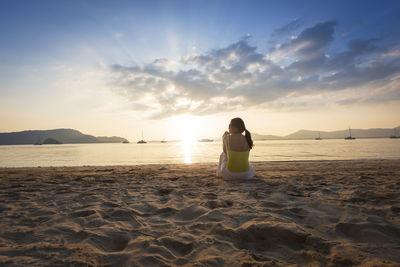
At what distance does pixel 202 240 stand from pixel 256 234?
650mm

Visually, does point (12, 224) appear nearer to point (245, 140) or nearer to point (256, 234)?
point (256, 234)

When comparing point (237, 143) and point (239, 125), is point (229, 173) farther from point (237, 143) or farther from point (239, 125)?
point (239, 125)

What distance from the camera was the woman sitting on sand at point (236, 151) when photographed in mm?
5840

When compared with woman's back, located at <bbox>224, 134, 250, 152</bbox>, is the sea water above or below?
below

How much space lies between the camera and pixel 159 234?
246cm

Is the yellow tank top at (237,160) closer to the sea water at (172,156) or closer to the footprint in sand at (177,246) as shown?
the footprint in sand at (177,246)

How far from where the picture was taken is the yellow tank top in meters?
5.91

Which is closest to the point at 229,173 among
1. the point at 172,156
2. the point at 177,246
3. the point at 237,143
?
the point at 237,143

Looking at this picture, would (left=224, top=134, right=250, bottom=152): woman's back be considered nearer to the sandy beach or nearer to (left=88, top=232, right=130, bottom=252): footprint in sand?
the sandy beach

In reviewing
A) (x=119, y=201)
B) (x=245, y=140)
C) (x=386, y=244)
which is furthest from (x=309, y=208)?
(x=119, y=201)

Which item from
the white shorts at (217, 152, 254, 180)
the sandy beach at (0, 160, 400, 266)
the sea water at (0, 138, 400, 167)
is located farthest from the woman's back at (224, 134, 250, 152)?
the sea water at (0, 138, 400, 167)

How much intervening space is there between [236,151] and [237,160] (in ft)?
0.95

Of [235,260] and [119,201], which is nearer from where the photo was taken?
[235,260]

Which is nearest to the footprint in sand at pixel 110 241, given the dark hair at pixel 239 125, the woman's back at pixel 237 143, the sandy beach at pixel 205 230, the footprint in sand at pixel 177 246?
the sandy beach at pixel 205 230
